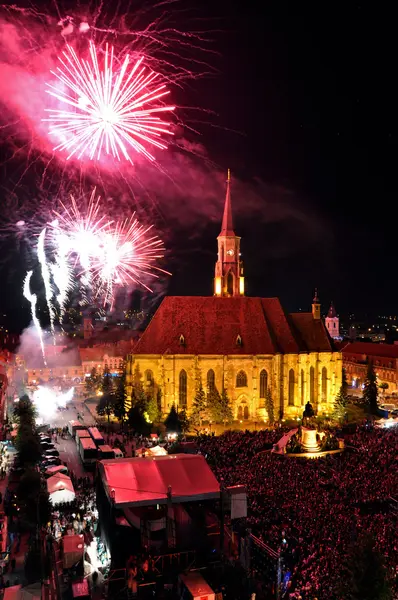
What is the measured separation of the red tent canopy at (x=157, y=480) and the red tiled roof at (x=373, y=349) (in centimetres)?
6201

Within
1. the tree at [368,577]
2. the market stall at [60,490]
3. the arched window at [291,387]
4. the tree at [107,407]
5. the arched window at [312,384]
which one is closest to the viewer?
the tree at [368,577]

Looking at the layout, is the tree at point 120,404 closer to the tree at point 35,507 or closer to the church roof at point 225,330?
the church roof at point 225,330

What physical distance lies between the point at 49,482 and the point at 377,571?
19026mm

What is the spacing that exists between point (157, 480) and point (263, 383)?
33.8m

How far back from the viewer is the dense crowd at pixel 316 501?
20984 mm

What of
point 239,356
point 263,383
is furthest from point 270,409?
point 239,356

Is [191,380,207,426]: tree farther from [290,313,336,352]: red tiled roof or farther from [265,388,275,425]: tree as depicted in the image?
[290,313,336,352]: red tiled roof

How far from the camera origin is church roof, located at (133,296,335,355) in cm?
5847

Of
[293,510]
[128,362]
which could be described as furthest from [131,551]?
[128,362]

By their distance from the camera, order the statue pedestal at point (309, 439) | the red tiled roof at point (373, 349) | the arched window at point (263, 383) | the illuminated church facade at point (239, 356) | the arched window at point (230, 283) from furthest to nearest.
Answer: the red tiled roof at point (373, 349) → the arched window at point (230, 283) → the arched window at point (263, 383) → the illuminated church facade at point (239, 356) → the statue pedestal at point (309, 439)

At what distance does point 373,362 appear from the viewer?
86062 millimetres

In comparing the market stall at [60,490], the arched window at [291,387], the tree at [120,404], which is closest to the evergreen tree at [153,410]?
the tree at [120,404]

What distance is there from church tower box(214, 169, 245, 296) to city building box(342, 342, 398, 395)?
2296 centimetres

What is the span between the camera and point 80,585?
20250mm
